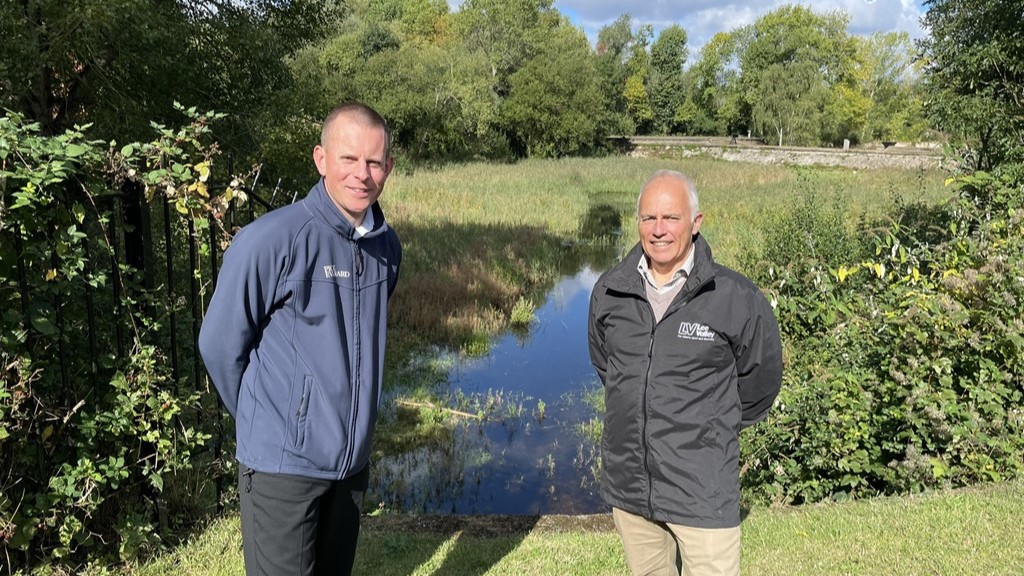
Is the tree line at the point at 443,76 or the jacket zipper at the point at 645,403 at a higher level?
the tree line at the point at 443,76

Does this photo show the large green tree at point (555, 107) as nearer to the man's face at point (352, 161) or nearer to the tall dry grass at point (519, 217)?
the tall dry grass at point (519, 217)

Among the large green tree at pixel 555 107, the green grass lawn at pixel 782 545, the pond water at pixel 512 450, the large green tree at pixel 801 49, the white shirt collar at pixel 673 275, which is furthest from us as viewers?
the large green tree at pixel 801 49

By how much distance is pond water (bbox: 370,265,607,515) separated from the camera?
7.04 metres

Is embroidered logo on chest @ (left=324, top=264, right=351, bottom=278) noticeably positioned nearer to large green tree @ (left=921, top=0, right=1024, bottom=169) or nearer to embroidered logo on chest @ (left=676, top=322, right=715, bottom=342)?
embroidered logo on chest @ (left=676, top=322, right=715, bottom=342)

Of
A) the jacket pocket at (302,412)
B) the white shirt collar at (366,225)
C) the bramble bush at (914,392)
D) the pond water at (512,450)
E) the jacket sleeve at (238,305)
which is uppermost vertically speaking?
the white shirt collar at (366,225)

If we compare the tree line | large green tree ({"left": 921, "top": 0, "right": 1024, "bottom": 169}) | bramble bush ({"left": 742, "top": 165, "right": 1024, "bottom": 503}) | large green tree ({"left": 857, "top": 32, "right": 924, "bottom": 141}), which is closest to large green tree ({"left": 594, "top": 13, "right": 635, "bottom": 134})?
the tree line

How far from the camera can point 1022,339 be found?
4.33 m

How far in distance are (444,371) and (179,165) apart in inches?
294

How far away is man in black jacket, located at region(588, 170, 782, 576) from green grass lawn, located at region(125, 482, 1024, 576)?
1.30 metres

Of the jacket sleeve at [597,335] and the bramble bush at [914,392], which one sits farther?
the bramble bush at [914,392]

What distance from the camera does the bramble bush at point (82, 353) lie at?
9.39 ft

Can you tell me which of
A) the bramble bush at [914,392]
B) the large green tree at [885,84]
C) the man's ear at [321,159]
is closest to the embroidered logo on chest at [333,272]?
the man's ear at [321,159]

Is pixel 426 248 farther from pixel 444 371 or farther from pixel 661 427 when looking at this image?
pixel 661 427

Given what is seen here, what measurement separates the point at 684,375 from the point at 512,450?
5.77 metres
